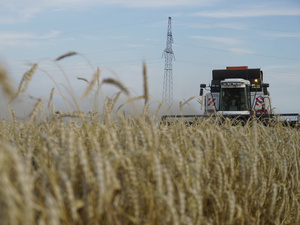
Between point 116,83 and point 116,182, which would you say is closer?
point 116,182

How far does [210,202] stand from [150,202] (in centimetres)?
91

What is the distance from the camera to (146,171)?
2344 millimetres

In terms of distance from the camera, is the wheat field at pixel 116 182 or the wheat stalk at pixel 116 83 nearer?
the wheat field at pixel 116 182

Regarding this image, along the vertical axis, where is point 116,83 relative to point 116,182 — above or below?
above

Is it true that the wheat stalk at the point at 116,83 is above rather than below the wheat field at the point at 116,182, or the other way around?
above

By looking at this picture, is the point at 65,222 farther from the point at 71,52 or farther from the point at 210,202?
the point at 210,202

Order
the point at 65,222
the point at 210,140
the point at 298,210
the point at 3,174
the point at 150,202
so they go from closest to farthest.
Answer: the point at 3,174 < the point at 65,222 < the point at 150,202 < the point at 210,140 < the point at 298,210

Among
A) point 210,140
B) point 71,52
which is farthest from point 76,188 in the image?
point 210,140

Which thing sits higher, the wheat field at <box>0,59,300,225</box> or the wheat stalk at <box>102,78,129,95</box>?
the wheat stalk at <box>102,78,129,95</box>

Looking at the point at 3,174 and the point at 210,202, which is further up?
the point at 3,174

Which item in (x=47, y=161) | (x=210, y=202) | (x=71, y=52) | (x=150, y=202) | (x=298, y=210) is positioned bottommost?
(x=298, y=210)

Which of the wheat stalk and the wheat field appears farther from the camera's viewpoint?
the wheat stalk

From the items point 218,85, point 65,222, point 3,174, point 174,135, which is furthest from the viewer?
point 218,85

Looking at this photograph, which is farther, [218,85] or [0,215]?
[218,85]
